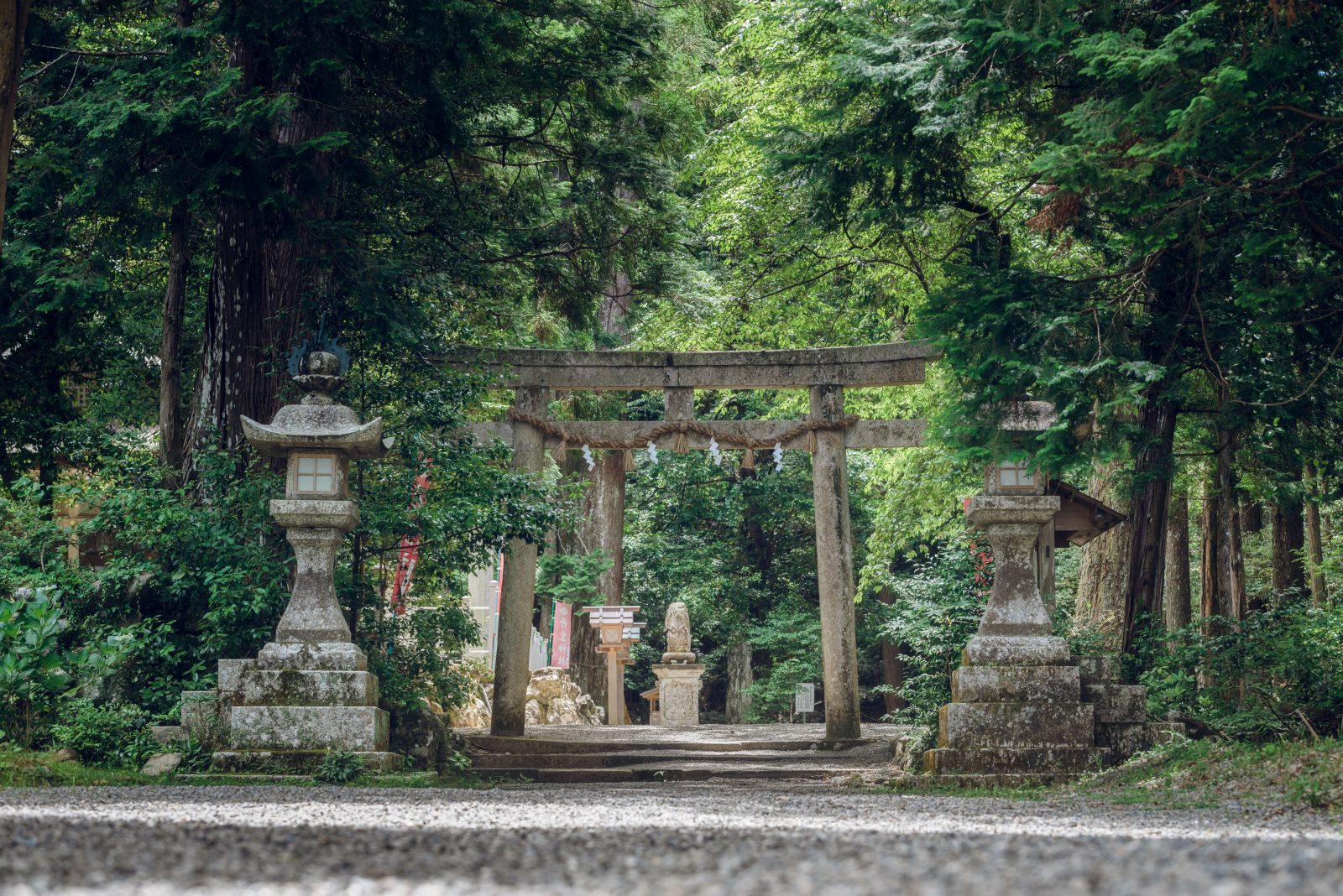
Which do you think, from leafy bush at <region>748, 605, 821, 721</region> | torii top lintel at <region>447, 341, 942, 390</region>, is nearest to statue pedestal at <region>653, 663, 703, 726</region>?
leafy bush at <region>748, 605, 821, 721</region>

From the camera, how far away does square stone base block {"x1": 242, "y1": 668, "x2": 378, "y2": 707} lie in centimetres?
859

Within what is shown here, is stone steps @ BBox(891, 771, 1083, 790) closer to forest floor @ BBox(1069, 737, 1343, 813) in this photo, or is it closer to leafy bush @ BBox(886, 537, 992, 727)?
forest floor @ BBox(1069, 737, 1343, 813)

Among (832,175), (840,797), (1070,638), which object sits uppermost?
(832,175)

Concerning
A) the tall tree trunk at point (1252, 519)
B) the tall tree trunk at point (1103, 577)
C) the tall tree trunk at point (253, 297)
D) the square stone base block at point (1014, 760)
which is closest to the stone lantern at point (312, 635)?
the tall tree trunk at point (253, 297)

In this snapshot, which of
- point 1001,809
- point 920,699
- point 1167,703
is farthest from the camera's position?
point 920,699

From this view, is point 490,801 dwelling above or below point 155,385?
below

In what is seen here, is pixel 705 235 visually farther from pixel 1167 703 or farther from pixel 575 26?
pixel 1167 703

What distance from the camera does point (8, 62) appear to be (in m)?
7.23

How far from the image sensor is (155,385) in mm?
12539

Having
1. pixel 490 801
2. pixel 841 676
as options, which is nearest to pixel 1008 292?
pixel 490 801

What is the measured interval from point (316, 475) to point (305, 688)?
154cm

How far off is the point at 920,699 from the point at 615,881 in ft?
26.8

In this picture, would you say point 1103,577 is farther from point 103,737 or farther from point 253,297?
point 103,737

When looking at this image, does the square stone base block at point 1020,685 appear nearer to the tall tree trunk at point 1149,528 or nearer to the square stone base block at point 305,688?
the tall tree trunk at point 1149,528
